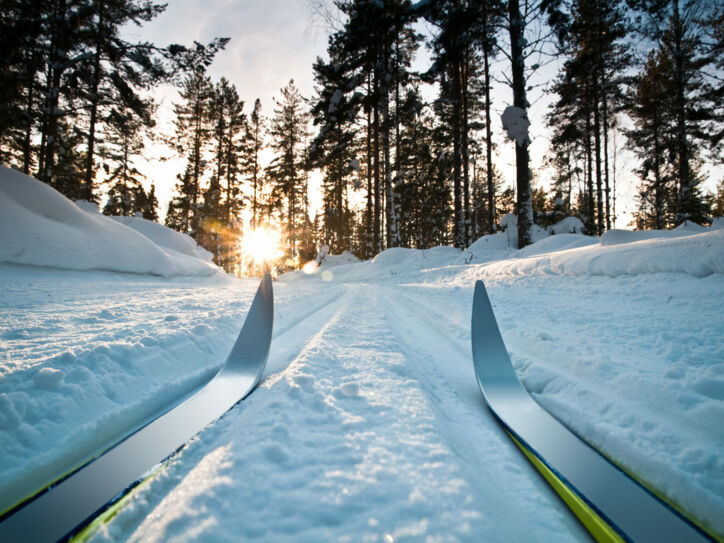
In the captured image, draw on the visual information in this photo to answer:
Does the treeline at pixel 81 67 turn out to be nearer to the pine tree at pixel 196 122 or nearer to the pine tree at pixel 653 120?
the pine tree at pixel 196 122

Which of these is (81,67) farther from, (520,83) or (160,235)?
(520,83)

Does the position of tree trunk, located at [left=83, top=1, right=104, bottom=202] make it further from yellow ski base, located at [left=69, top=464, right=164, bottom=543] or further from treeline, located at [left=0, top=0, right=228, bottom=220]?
yellow ski base, located at [left=69, top=464, right=164, bottom=543]

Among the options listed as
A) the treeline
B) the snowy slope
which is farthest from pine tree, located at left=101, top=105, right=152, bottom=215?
the snowy slope

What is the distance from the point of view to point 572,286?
3895 mm

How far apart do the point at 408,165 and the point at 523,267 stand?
1778 cm

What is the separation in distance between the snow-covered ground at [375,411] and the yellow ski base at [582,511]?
35 millimetres

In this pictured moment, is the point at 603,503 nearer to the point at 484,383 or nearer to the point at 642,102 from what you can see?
the point at 484,383

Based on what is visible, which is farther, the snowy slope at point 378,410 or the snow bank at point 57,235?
the snow bank at point 57,235

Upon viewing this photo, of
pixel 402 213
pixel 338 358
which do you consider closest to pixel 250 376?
pixel 338 358

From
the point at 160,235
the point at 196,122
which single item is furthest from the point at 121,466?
the point at 196,122

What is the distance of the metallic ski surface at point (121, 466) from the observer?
765 mm

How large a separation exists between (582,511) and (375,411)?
786mm

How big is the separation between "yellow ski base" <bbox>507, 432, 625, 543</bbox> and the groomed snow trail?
32mm

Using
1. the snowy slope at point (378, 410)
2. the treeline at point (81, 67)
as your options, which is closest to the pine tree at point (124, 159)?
the treeline at point (81, 67)
